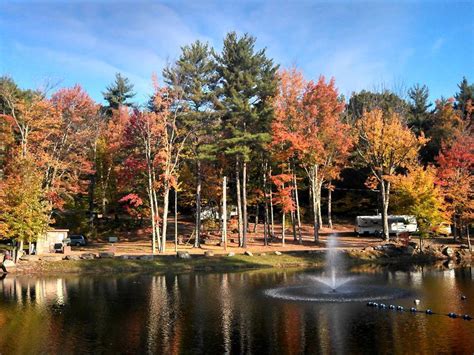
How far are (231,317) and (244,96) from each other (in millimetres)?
31708

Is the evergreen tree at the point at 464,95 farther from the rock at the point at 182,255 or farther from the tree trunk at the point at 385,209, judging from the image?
the rock at the point at 182,255

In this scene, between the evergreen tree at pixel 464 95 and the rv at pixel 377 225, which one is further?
the evergreen tree at pixel 464 95

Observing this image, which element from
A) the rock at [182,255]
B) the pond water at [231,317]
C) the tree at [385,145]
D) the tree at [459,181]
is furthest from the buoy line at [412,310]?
the tree at [385,145]

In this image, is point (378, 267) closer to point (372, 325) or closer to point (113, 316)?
point (372, 325)

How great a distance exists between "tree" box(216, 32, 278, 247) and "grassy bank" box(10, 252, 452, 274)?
7120 mm

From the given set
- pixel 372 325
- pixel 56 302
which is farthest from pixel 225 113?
pixel 372 325

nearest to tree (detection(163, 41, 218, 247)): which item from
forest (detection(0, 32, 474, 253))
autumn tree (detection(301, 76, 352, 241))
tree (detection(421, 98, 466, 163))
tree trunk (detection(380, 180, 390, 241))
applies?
forest (detection(0, 32, 474, 253))

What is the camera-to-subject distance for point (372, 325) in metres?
20.1

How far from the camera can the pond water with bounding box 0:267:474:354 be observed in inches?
695

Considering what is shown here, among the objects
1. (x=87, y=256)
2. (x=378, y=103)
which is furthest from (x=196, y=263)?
(x=378, y=103)

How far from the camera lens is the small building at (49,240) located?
47.4 meters

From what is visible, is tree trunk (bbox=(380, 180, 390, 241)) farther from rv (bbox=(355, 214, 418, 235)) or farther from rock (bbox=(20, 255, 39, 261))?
rock (bbox=(20, 255, 39, 261))

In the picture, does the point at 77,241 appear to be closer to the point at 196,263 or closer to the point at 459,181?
the point at 196,263

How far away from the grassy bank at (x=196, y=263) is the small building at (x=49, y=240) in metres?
6.13
